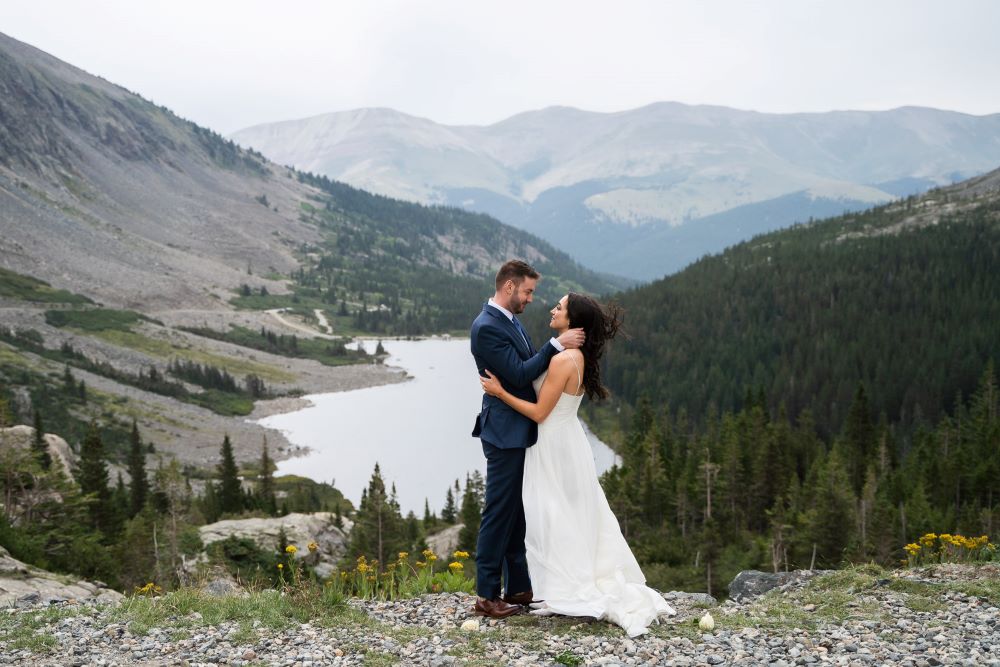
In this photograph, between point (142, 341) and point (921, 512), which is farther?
point (142, 341)

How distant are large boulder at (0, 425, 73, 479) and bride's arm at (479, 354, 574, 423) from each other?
28.0 m

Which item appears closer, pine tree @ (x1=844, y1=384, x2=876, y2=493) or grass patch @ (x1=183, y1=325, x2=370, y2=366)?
pine tree @ (x1=844, y1=384, x2=876, y2=493)

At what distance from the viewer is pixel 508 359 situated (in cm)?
956

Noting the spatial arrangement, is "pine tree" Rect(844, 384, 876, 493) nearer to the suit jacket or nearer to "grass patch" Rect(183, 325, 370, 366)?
the suit jacket

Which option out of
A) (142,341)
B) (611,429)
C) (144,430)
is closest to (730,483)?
(611,429)

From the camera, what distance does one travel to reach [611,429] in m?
118

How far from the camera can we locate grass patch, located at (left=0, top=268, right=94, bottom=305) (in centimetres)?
15500

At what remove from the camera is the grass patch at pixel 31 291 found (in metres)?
155

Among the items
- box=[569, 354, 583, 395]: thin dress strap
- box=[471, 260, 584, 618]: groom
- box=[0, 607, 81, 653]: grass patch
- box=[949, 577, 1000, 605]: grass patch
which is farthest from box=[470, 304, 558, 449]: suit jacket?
box=[949, 577, 1000, 605]: grass patch

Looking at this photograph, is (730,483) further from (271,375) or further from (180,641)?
(271,375)

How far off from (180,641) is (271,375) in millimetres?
150223

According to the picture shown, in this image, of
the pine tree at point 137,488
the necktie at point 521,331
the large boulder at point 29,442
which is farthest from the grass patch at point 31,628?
the pine tree at point 137,488

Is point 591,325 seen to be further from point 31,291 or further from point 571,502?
point 31,291

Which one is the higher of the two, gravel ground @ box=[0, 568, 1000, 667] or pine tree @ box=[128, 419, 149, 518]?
gravel ground @ box=[0, 568, 1000, 667]
